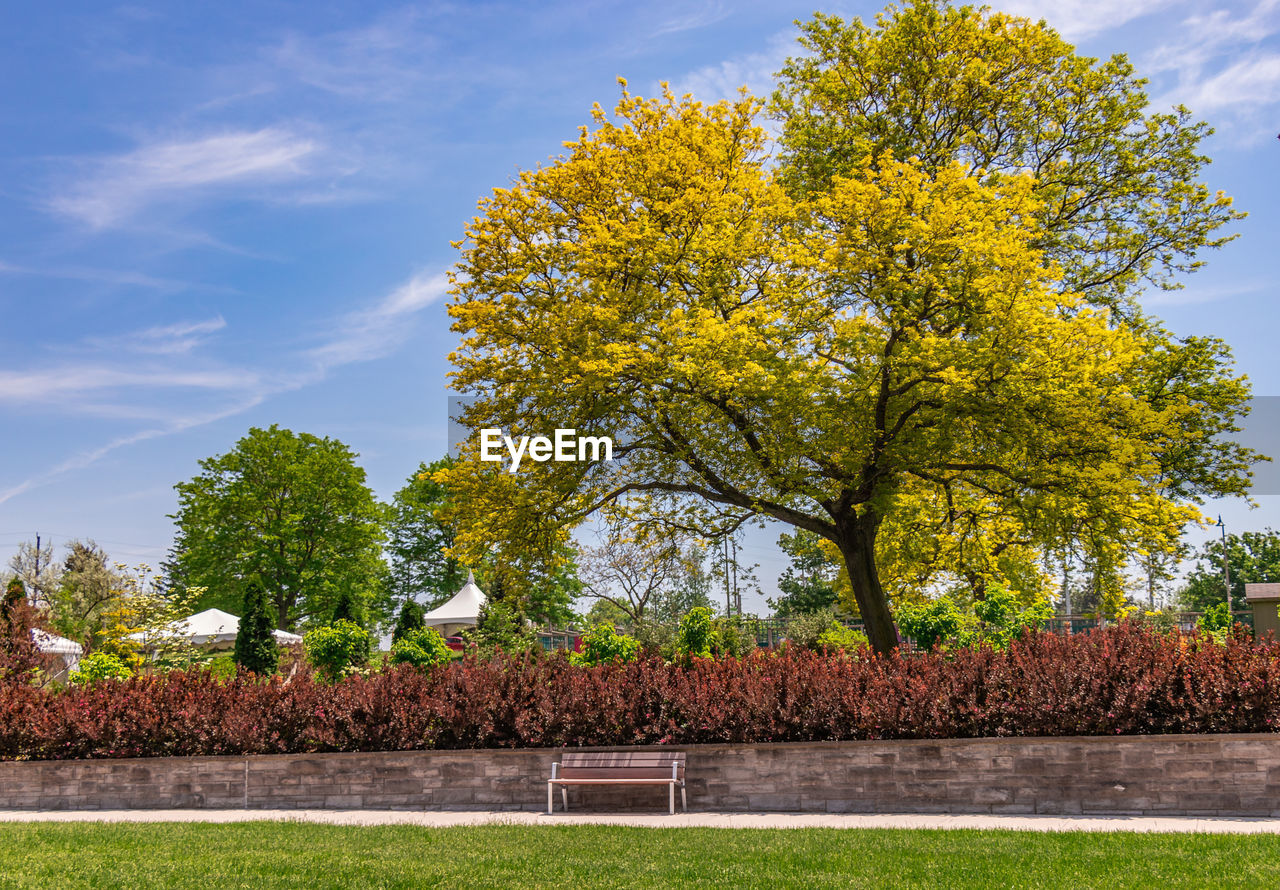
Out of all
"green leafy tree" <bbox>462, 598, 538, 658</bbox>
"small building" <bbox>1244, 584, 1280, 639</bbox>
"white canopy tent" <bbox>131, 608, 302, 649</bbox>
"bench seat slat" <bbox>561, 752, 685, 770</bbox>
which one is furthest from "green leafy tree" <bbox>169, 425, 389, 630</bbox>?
"small building" <bbox>1244, 584, 1280, 639</bbox>

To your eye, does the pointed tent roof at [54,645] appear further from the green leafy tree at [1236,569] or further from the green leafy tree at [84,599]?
the green leafy tree at [1236,569]

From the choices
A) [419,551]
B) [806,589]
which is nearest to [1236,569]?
[806,589]

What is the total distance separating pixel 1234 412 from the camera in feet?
69.9

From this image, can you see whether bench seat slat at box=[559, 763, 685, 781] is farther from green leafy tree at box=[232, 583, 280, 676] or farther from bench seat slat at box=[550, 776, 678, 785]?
green leafy tree at box=[232, 583, 280, 676]

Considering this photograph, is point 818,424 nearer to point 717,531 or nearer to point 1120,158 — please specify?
point 717,531

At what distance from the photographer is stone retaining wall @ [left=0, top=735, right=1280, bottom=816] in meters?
8.11

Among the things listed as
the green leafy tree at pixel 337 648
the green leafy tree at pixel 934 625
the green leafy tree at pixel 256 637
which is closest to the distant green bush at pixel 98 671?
the green leafy tree at pixel 337 648

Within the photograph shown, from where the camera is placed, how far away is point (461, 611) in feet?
95.5

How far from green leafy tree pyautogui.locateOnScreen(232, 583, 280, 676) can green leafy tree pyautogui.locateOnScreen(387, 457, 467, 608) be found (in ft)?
70.2

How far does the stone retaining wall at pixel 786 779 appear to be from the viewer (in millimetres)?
8109

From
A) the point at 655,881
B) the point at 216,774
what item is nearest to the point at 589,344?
the point at 216,774

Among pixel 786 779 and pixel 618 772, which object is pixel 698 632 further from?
pixel 786 779

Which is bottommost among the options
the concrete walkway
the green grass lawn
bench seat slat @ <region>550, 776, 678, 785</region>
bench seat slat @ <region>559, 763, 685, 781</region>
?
the concrete walkway

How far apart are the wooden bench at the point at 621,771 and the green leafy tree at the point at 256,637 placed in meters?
17.1
